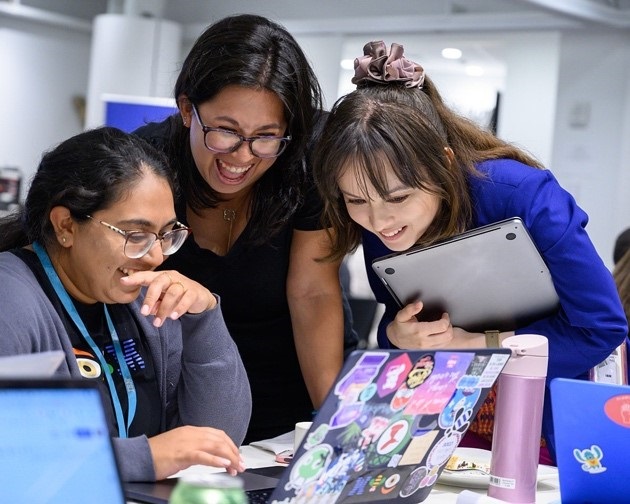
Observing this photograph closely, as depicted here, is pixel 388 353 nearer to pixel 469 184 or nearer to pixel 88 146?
pixel 469 184

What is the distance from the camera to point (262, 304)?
218cm

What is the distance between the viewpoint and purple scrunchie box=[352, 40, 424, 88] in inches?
73.2

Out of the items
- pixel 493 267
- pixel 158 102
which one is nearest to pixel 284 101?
pixel 493 267

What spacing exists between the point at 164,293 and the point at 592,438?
0.77m

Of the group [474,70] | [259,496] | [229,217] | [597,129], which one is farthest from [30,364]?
[474,70]

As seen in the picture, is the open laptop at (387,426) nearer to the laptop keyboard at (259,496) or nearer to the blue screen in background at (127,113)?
the laptop keyboard at (259,496)

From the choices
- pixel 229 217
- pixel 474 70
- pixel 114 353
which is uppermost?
pixel 474 70

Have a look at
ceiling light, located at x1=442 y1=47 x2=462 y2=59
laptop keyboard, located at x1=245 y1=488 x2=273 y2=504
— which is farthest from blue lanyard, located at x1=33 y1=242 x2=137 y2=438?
ceiling light, located at x1=442 y1=47 x2=462 y2=59

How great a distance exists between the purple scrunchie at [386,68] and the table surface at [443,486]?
28.7 inches

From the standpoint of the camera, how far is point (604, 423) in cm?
130

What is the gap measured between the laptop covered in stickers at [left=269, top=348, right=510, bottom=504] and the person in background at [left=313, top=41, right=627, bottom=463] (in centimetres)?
40

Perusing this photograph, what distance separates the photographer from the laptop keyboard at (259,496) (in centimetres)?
133

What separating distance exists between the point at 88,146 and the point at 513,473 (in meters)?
0.95

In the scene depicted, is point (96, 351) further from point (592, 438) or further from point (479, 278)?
point (592, 438)
